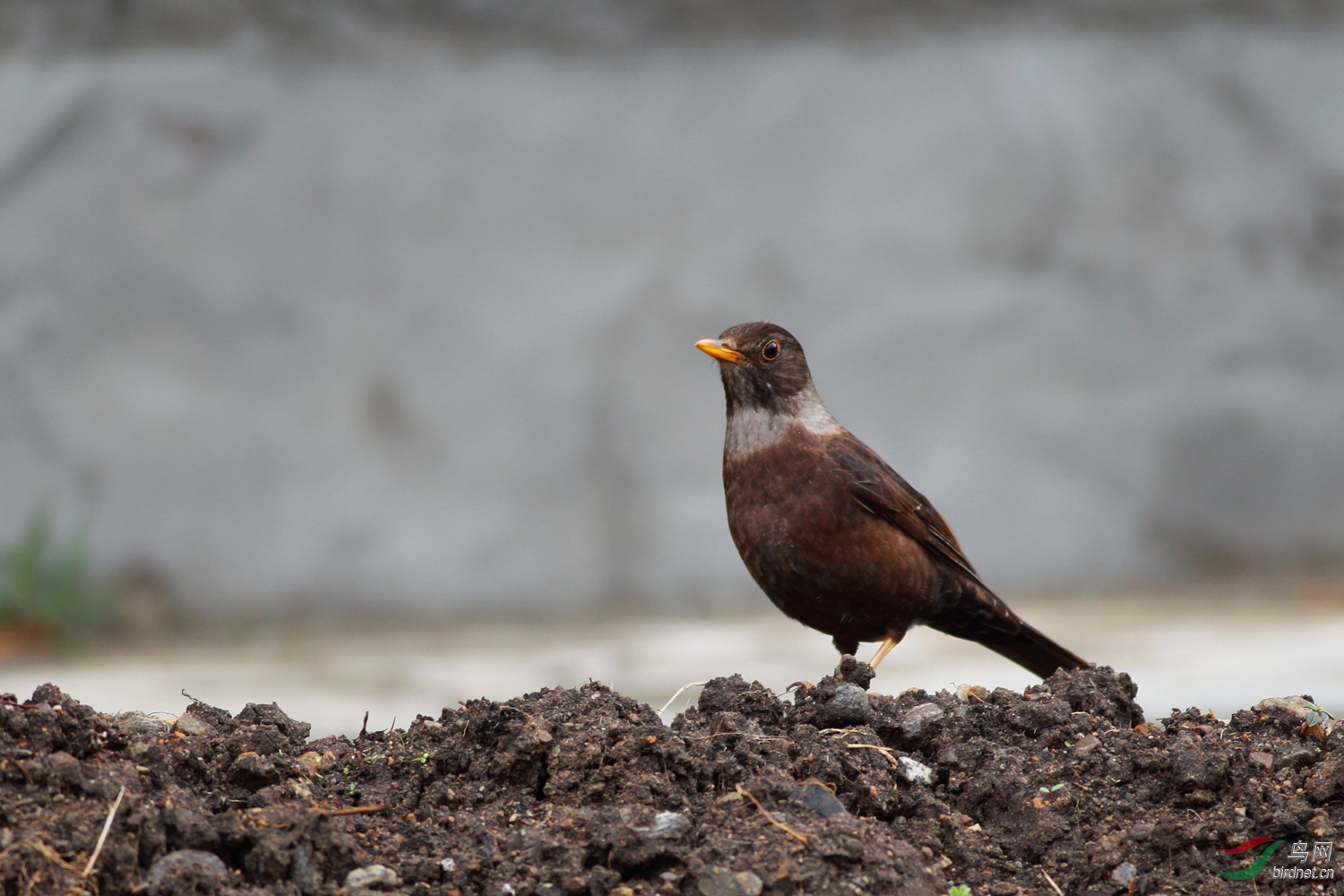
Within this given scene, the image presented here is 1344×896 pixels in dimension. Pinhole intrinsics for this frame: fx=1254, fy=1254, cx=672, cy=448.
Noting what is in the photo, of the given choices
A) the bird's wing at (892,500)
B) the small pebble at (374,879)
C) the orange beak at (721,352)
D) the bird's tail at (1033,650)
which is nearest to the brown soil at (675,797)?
the small pebble at (374,879)

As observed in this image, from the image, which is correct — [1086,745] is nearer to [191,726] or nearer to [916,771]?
[916,771]

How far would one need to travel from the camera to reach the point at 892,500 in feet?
13.5

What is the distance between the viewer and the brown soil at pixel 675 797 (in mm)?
2242

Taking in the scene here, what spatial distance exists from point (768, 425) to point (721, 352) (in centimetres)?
30

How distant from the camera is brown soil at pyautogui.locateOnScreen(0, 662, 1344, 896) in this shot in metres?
2.24

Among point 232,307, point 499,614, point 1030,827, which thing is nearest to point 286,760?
point 1030,827

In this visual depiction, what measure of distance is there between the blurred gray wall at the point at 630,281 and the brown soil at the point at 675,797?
4794 mm

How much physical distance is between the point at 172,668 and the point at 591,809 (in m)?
4.85

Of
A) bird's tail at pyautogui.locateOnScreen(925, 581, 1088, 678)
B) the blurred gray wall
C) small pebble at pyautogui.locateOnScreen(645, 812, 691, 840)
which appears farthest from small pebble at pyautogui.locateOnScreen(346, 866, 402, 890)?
the blurred gray wall

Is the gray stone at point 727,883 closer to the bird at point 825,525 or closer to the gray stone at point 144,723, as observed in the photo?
the gray stone at point 144,723

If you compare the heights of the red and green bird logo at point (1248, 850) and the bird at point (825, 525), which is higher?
the bird at point (825, 525)

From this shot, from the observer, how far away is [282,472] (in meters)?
7.71

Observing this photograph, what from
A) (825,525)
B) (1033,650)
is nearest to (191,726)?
(825,525)

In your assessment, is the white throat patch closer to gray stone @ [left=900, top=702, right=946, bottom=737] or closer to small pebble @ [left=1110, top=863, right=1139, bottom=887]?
gray stone @ [left=900, top=702, right=946, bottom=737]
